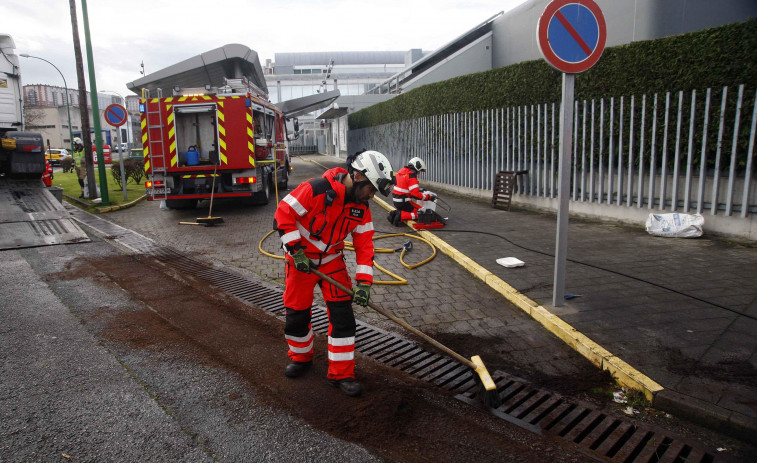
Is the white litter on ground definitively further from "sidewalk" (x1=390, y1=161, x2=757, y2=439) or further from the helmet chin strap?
the helmet chin strap

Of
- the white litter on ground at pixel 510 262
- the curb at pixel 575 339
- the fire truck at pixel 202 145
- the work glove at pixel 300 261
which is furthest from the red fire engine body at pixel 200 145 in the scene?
the work glove at pixel 300 261

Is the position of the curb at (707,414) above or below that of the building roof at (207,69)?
below

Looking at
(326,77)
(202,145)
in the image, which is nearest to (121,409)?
(202,145)

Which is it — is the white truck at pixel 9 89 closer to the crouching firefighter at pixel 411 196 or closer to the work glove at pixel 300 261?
the crouching firefighter at pixel 411 196

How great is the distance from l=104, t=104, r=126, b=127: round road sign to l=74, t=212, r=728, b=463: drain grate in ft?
37.6

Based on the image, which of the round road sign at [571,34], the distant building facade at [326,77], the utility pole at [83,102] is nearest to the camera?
the round road sign at [571,34]

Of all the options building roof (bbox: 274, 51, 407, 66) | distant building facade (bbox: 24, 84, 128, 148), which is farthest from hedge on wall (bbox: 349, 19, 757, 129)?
distant building facade (bbox: 24, 84, 128, 148)

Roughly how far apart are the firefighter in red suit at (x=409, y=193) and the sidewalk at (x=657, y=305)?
2.95ft

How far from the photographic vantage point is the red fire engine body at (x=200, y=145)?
11.4 metres

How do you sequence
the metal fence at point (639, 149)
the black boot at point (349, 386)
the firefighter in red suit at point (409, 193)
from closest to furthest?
the black boot at point (349, 386) → the metal fence at point (639, 149) → the firefighter in red suit at point (409, 193)

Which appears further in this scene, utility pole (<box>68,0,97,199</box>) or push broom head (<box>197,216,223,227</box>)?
utility pole (<box>68,0,97,199</box>)

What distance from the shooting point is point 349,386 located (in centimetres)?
344

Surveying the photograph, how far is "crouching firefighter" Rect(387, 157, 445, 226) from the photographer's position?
8750mm

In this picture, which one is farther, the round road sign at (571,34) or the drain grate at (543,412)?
the round road sign at (571,34)
